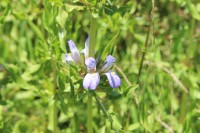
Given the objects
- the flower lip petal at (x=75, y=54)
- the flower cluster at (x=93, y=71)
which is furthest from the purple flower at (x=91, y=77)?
the flower lip petal at (x=75, y=54)

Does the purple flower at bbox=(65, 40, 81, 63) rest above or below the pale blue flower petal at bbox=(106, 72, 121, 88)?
above

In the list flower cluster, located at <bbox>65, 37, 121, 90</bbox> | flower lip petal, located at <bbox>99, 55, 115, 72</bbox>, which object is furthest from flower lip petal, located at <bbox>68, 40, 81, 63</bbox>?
flower lip petal, located at <bbox>99, 55, 115, 72</bbox>

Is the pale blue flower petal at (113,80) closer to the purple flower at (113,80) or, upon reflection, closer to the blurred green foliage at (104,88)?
the purple flower at (113,80)

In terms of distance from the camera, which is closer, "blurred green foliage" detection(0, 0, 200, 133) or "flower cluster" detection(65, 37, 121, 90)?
"flower cluster" detection(65, 37, 121, 90)

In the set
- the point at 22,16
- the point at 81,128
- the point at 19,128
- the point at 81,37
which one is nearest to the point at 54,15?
the point at 22,16

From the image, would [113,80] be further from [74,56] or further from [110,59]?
[74,56]

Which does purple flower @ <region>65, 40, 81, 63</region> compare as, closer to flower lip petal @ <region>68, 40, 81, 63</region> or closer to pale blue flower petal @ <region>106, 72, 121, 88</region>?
flower lip petal @ <region>68, 40, 81, 63</region>

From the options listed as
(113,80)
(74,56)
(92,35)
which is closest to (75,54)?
(74,56)
